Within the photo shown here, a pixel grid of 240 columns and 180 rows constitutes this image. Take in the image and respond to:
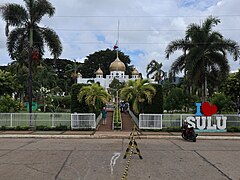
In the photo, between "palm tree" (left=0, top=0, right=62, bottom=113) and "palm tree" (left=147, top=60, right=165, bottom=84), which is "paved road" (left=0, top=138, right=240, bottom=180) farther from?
"palm tree" (left=147, top=60, right=165, bottom=84)

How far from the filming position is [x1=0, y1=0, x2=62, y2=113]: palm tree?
23297 mm

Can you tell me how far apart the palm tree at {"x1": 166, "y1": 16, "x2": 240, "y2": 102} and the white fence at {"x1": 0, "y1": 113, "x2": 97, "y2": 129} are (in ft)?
31.5

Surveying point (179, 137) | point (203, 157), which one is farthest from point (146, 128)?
point (203, 157)

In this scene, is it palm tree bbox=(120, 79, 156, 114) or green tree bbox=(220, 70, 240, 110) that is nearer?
palm tree bbox=(120, 79, 156, 114)

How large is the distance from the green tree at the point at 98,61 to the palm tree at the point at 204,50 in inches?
2786

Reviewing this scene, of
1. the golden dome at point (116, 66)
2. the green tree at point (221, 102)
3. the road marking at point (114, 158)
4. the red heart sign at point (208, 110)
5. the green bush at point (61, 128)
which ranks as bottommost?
the green bush at point (61, 128)

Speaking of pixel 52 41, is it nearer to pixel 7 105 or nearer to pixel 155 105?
pixel 7 105

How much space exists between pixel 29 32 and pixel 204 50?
14.6 m

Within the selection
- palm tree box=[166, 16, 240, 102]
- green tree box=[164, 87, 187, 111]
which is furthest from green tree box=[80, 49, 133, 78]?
palm tree box=[166, 16, 240, 102]

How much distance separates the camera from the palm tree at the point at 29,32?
76.4 feet

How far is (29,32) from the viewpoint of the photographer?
24.0m

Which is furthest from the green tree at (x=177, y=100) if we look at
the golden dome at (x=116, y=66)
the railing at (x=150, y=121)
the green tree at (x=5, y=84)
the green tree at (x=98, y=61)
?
the green tree at (x=98, y=61)

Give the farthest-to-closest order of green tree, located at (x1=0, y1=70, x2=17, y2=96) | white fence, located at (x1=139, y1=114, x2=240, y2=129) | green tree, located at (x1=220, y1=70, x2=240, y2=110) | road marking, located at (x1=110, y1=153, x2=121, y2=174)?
green tree, located at (x1=220, y1=70, x2=240, y2=110) < green tree, located at (x1=0, y1=70, x2=17, y2=96) < white fence, located at (x1=139, y1=114, x2=240, y2=129) < road marking, located at (x1=110, y1=153, x2=121, y2=174)

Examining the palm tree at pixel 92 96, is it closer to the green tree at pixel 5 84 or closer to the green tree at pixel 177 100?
the green tree at pixel 5 84
